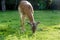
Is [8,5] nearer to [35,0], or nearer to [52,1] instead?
[35,0]

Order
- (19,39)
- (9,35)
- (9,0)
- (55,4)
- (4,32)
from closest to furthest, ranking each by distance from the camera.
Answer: (19,39), (9,35), (4,32), (9,0), (55,4)

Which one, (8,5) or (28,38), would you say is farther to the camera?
(8,5)

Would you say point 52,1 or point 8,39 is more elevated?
point 8,39

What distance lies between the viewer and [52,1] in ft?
100.0

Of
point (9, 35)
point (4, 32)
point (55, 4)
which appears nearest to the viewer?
point (9, 35)

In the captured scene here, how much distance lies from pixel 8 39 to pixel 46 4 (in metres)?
19.7

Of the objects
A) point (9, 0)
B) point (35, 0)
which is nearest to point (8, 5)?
point (9, 0)

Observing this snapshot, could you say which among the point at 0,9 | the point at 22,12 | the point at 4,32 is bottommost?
the point at 0,9

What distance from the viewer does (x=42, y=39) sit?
1034 cm

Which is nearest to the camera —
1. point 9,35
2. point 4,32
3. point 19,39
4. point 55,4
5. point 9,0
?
point 19,39

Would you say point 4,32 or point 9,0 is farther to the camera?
point 9,0

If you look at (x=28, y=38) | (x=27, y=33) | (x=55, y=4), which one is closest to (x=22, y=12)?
(x=27, y=33)

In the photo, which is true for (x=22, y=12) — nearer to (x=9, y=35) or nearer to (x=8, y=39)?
(x=9, y=35)

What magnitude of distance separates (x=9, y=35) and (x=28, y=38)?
1134 millimetres
